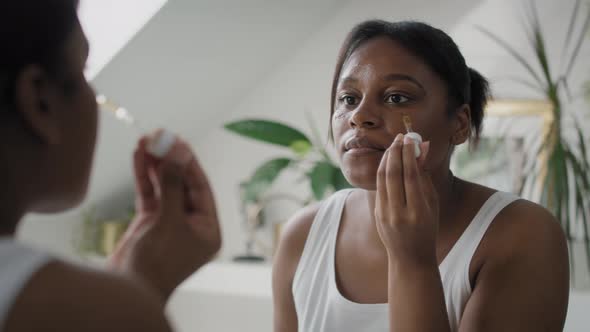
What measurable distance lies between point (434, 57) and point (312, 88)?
1554 millimetres

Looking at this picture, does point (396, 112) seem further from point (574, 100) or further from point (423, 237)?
point (574, 100)

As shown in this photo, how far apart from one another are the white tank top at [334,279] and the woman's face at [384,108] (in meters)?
0.12

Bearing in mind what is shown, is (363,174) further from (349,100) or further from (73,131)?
(73,131)

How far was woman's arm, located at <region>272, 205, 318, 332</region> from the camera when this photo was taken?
3.53ft

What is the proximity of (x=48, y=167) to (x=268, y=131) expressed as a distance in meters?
1.48

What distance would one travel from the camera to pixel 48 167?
0.39 m

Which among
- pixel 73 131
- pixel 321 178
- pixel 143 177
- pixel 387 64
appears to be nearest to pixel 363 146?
pixel 387 64

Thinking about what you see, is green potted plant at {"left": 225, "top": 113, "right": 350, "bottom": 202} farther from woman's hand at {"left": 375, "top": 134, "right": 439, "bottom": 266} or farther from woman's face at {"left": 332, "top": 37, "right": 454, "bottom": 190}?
woman's hand at {"left": 375, "top": 134, "right": 439, "bottom": 266}

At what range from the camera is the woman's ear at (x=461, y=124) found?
0.96 meters

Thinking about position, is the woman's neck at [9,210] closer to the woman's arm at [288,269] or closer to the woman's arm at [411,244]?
the woman's arm at [411,244]

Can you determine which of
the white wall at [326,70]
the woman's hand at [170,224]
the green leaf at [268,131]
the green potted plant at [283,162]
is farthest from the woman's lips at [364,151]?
the white wall at [326,70]

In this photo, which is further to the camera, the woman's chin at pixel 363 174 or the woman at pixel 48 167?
the woman's chin at pixel 363 174

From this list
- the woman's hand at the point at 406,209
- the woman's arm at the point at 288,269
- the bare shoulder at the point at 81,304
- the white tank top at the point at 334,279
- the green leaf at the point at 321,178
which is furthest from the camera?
the green leaf at the point at 321,178

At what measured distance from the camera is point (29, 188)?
0.38m
